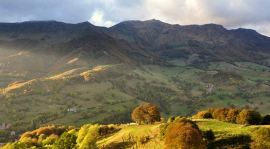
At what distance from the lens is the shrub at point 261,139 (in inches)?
4220

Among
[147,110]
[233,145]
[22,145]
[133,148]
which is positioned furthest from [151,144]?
[22,145]

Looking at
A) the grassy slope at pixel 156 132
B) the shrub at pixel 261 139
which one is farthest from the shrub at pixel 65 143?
the shrub at pixel 261 139

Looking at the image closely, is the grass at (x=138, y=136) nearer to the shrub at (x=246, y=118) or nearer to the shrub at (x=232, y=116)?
the shrub at (x=232, y=116)

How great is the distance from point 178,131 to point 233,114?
35.2 metres

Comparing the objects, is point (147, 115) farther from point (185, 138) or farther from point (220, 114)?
point (185, 138)

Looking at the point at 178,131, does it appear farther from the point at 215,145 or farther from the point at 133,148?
the point at 133,148

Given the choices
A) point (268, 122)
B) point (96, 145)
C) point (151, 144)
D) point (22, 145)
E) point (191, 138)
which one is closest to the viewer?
point (191, 138)

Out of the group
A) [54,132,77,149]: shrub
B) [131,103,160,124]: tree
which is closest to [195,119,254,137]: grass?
[131,103,160,124]: tree

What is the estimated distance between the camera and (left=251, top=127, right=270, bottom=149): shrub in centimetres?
10719

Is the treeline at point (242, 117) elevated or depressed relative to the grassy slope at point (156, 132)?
elevated

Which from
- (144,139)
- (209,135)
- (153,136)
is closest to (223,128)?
(209,135)

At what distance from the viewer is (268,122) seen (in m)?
144

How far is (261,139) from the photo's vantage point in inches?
4281

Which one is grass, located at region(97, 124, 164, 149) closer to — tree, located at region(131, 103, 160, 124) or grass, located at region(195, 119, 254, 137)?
grass, located at region(195, 119, 254, 137)
